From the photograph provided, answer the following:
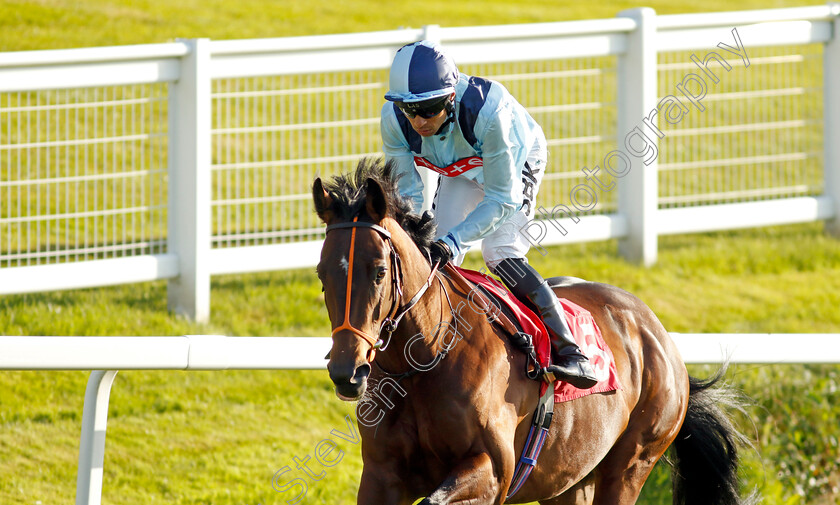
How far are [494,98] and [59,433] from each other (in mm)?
2953

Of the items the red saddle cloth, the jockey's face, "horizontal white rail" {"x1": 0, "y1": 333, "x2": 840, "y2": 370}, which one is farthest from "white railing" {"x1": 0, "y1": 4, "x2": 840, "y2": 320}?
the jockey's face

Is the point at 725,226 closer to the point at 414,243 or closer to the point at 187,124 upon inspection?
the point at 187,124

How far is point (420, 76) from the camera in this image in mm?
3037

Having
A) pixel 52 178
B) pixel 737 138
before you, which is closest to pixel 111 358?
pixel 52 178

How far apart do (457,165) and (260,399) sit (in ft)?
8.62

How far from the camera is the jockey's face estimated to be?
124 inches

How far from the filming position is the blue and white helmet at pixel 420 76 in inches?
120

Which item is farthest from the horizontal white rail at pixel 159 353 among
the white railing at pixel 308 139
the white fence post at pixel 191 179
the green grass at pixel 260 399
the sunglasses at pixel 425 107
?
the white fence post at pixel 191 179

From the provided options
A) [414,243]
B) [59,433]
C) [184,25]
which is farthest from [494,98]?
[184,25]

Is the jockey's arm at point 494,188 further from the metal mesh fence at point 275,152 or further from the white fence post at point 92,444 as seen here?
the metal mesh fence at point 275,152

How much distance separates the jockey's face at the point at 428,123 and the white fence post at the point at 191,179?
3.06 meters

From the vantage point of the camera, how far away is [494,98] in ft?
10.7

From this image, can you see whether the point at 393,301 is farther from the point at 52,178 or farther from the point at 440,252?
the point at 52,178

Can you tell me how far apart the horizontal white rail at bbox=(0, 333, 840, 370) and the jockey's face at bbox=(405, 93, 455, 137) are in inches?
35.5
